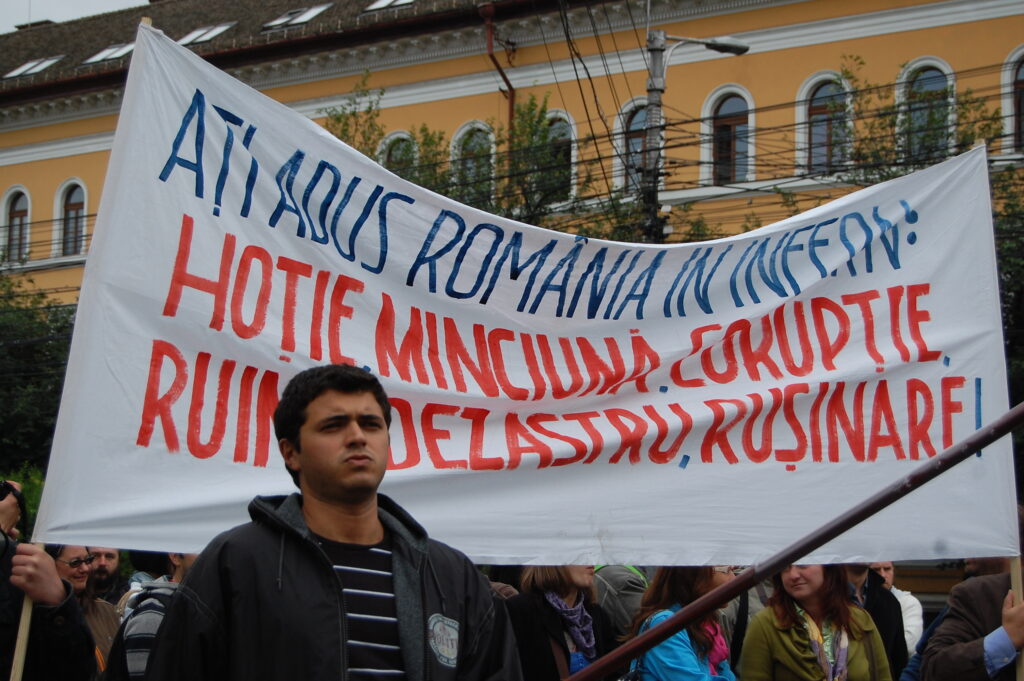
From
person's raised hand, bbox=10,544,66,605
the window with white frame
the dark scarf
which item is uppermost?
the window with white frame

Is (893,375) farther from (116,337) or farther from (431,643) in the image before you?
(116,337)

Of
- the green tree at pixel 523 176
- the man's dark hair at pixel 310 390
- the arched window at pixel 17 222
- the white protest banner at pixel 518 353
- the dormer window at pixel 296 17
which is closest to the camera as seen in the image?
the man's dark hair at pixel 310 390

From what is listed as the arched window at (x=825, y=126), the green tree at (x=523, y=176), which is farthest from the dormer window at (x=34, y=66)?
the arched window at (x=825, y=126)

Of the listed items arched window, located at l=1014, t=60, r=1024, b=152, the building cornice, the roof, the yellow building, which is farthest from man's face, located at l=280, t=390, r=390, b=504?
the roof

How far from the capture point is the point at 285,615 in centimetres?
297

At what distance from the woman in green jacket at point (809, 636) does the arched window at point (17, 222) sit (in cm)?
2950

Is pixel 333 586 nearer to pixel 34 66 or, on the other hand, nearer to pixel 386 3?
pixel 386 3

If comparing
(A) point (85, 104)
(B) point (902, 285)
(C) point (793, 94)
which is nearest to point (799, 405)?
(B) point (902, 285)

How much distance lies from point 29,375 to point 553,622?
22.3m

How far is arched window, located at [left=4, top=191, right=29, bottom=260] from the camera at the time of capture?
32.1 meters

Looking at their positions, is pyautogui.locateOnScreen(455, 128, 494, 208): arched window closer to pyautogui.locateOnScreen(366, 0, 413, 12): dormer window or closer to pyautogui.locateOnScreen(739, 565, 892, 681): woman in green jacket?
pyautogui.locateOnScreen(366, 0, 413, 12): dormer window

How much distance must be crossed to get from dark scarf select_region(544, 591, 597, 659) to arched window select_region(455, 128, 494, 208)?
1547 cm

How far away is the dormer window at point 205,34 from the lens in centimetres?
3180

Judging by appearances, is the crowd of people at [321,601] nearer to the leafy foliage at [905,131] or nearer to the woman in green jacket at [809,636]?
the woman in green jacket at [809,636]
